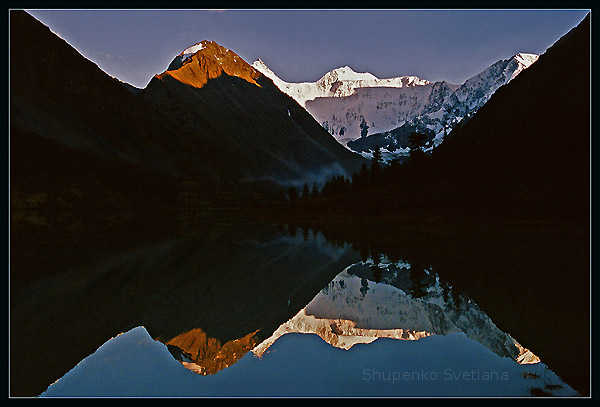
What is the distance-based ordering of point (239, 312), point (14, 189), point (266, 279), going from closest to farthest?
1. point (239, 312)
2. point (266, 279)
3. point (14, 189)

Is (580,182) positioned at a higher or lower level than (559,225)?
higher

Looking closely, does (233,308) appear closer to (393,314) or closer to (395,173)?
(393,314)

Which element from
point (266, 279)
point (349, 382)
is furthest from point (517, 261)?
point (349, 382)

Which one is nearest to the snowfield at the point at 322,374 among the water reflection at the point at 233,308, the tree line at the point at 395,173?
the water reflection at the point at 233,308

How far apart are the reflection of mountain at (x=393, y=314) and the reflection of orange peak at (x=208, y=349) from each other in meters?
0.84

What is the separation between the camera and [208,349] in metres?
17.9

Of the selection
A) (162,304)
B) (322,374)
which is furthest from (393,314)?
(162,304)

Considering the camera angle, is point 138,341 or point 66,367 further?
point 138,341

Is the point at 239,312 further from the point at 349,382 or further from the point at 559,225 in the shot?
the point at 559,225

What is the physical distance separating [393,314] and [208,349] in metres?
9.59

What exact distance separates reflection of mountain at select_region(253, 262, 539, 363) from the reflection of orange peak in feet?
2.75

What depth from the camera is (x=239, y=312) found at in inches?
980

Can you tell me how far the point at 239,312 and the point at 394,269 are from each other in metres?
14.6

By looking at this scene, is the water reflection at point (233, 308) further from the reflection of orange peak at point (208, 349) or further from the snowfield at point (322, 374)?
the snowfield at point (322, 374)
